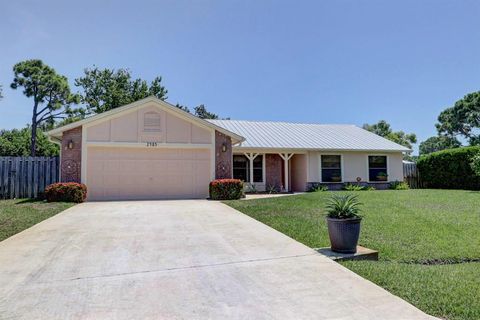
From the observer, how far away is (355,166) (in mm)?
20891

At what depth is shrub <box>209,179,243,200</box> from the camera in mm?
14836

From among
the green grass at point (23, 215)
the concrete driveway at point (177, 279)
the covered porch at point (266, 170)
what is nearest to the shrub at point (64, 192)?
the green grass at point (23, 215)

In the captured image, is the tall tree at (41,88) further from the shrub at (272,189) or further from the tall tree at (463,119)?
A: the tall tree at (463,119)

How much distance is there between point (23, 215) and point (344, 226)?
30.4 feet

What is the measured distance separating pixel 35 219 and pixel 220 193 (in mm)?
7349

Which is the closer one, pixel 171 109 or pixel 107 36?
pixel 107 36

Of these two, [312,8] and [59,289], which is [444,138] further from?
[59,289]

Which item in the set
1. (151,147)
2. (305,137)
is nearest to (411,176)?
(305,137)

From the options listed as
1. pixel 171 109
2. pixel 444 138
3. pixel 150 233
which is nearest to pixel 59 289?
pixel 150 233

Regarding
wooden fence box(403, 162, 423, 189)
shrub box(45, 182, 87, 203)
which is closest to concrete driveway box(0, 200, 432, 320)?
shrub box(45, 182, 87, 203)

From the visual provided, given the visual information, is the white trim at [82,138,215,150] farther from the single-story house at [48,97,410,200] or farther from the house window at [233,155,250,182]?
the house window at [233,155,250,182]

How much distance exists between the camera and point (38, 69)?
2948 cm

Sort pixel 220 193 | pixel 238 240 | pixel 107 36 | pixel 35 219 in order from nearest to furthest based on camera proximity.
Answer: pixel 238 240 → pixel 35 219 → pixel 107 36 → pixel 220 193

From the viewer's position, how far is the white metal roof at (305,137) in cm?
1997
